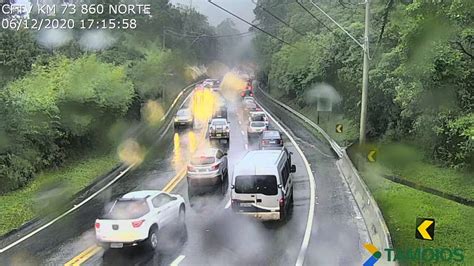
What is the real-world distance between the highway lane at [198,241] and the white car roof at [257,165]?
1769 mm

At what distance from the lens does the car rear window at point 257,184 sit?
1777 centimetres

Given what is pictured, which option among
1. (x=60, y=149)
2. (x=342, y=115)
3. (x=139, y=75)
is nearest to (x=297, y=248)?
(x=60, y=149)

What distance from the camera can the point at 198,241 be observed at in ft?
54.1

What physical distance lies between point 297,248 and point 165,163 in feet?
52.2

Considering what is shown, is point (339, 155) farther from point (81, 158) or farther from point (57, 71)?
point (57, 71)

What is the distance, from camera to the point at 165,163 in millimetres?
30328

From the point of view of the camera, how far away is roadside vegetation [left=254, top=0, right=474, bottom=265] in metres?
19.5

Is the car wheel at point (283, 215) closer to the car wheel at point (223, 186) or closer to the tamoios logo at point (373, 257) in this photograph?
the tamoios logo at point (373, 257)

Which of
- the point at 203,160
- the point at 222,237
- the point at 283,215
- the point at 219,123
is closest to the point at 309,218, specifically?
the point at 283,215

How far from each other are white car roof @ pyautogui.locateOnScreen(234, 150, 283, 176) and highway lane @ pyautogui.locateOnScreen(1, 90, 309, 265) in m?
1.77

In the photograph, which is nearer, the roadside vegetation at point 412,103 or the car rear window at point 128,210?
the car rear window at point 128,210

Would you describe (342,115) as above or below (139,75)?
below

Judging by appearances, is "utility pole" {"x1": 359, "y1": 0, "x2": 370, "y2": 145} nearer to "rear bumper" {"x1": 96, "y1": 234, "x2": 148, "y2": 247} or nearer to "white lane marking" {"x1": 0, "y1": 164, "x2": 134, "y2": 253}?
"white lane marking" {"x1": 0, "y1": 164, "x2": 134, "y2": 253}

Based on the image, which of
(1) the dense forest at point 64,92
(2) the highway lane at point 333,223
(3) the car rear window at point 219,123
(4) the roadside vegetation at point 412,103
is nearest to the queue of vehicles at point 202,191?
(2) the highway lane at point 333,223
